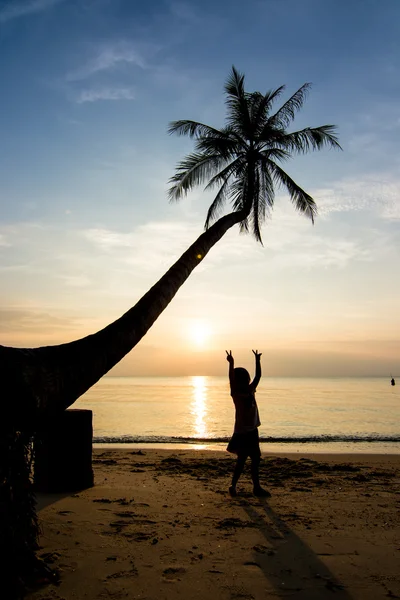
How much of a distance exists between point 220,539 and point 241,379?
2.81 m

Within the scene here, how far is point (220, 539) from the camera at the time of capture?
5184 mm

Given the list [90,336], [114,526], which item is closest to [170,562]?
[114,526]

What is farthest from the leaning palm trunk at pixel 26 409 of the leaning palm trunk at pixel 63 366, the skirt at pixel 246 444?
the skirt at pixel 246 444

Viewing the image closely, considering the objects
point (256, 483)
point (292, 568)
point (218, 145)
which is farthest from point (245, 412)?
point (218, 145)

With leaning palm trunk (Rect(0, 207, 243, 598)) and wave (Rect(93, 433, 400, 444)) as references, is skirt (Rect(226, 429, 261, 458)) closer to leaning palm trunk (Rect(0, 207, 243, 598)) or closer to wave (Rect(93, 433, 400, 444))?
leaning palm trunk (Rect(0, 207, 243, 598))

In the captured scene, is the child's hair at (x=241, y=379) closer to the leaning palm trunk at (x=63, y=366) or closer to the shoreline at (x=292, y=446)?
the leaning palm trunk at (x=63, y=366)

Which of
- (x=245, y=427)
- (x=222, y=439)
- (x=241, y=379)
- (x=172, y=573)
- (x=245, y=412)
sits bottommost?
(x=222, y=439)

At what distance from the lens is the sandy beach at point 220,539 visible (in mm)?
3965

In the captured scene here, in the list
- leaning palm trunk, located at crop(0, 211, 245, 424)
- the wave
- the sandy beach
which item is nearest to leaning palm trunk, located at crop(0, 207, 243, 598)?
leaning palm trunk, located at crop(0, 211, 245, 424)

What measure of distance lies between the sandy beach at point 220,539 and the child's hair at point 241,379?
5.63 feet

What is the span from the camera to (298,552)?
4816mm

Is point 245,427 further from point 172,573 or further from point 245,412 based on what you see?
point 172,573

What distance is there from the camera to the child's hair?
7.52 m

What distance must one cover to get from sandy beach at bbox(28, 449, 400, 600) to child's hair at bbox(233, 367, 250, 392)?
1.72 meters
